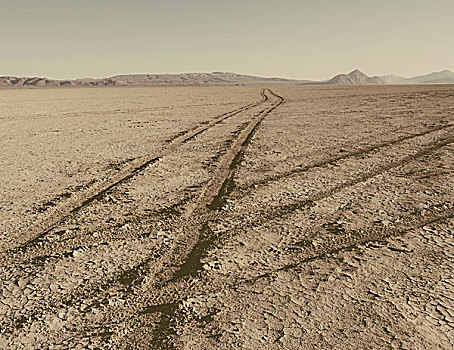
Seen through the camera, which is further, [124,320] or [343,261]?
[343,261]

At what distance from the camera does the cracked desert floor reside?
2.02 m

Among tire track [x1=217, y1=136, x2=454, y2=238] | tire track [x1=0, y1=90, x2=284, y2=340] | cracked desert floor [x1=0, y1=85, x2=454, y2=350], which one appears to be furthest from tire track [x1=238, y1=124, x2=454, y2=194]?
tire track [x1=217, y1=136, x2=454, y2=238]

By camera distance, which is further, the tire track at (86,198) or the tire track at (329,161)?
the tire track at (329,161)

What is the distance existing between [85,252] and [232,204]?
150cm

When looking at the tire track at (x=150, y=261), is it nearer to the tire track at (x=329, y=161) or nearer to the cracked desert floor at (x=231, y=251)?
the cracked desert floor at (x=231, y=251)

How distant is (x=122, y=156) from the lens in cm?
622

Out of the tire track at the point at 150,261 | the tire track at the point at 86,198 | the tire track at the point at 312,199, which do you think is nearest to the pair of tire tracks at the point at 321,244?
the tire track at the point at 312,199

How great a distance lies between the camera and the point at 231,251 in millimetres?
2848

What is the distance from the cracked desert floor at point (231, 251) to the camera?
2.02 meters

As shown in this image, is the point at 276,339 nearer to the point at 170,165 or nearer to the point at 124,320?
the point at 124,320

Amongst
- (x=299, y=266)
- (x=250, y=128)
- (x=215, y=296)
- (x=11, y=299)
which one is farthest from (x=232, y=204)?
(x=250, y=128)

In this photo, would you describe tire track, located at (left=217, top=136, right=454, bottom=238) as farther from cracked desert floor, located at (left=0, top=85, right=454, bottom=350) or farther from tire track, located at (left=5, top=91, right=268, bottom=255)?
tire track, located at (left=5, top=91, right=268, bottom=255)

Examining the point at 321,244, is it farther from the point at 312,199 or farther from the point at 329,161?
the point at 329,161

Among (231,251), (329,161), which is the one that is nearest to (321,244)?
(231,251)
